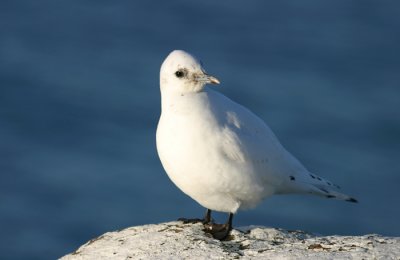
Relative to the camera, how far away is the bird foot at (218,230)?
8070mm

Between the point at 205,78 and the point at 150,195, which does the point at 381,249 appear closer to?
the point at 205,78

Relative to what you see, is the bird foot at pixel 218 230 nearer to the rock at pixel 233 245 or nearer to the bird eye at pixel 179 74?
the rock at pixel 233 245

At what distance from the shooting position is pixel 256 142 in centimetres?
868

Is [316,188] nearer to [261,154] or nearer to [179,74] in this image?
[261,154]

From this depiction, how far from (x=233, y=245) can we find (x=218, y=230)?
0.54 metres

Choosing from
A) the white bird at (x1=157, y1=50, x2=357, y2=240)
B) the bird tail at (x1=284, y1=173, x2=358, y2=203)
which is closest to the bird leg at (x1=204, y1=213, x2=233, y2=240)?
the white bird at (x1=157, y1=50, x2=357, y2=240)

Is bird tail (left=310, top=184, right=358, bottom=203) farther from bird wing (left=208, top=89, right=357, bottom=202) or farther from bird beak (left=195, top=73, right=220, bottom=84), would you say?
bird beak (left=195, top=73, right=220, bottom=84)

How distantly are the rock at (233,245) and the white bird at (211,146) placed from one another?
283 millimetres

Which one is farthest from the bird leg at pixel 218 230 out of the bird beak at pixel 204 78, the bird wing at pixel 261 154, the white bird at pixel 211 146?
the bird beak at pixel 204 78

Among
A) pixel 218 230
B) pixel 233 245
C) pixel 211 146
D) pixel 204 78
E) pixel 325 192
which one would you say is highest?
pixel 204 78

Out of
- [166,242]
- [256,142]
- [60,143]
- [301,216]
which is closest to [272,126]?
[301,216]

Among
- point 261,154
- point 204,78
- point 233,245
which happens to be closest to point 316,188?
point 261,154

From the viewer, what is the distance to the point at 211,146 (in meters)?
8.28

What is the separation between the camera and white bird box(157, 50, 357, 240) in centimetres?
827
